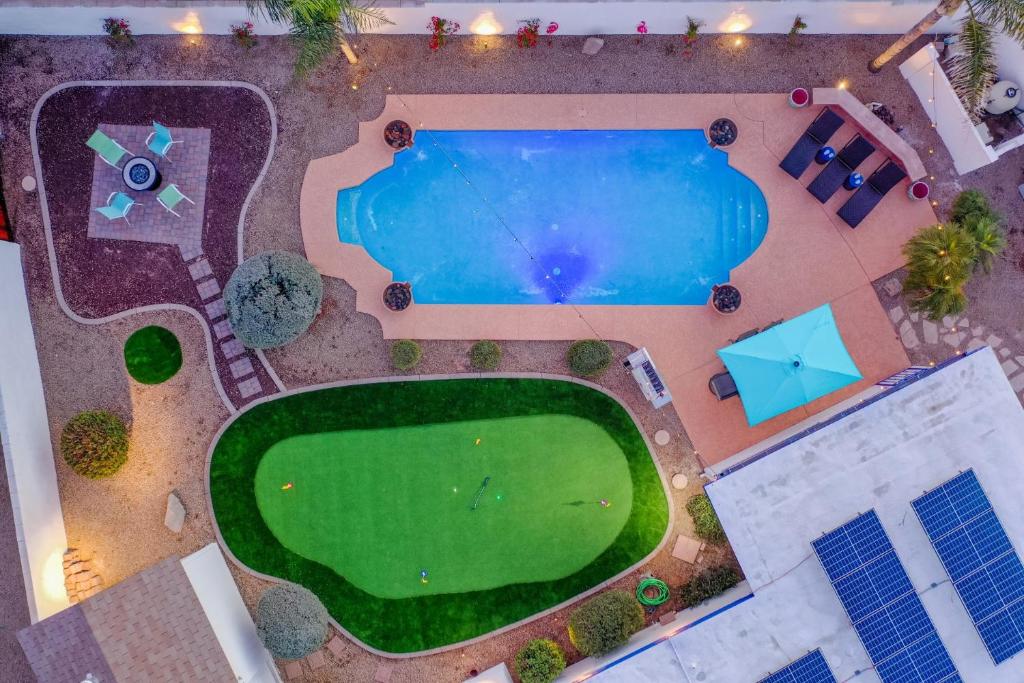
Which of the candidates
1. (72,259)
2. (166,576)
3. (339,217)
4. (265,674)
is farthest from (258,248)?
(265,674)

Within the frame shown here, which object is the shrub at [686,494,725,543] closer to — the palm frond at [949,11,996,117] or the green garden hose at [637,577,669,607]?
the green garden hose at [637,577,669,607]

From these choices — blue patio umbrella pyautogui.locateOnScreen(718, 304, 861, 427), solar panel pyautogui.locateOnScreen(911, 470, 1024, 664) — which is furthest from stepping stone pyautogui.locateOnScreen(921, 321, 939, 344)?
solar panel pyautogui.locateOnScreen(911, 470, 1024, 664)

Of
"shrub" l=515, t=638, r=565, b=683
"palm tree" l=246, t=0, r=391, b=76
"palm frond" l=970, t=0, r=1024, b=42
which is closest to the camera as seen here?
"palm frond" l=970, t=0, r=1024, b=42

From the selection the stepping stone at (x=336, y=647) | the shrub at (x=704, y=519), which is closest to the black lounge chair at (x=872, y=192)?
the shrub at (x=704, y=519)

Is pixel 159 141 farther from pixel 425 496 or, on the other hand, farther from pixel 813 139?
pixel 813 139

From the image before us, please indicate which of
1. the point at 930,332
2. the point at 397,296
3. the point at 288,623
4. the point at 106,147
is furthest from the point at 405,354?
the point at 930,332

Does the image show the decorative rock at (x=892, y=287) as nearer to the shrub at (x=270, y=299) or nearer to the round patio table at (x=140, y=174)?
the shrub at (x=270, y=299)
